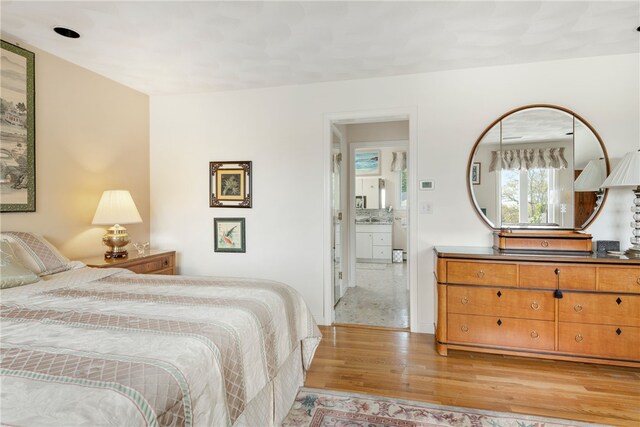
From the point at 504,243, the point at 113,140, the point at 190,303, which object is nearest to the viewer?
the point at 190,303

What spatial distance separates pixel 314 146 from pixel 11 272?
252 cm

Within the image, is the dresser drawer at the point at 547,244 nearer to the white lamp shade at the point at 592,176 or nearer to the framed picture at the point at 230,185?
the white lamp shade at the point at 592,176

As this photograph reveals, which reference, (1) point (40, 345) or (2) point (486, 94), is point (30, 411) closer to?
(1) point (40, 345)

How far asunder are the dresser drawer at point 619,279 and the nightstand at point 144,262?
12.3 feet

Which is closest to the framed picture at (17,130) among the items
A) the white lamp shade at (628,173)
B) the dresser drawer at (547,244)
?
the dresser drawer at (547,244)

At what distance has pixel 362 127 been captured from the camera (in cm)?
474

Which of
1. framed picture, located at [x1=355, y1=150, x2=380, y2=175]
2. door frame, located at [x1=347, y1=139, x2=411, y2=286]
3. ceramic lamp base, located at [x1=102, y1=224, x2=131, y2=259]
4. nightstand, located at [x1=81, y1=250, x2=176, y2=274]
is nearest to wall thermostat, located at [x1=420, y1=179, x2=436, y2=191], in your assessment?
door frame, located at [x1=347, y1=139, x2=411, y2=286]

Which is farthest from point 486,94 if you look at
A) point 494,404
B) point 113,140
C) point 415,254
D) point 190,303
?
point 113,140

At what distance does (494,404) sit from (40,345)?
2.31 m

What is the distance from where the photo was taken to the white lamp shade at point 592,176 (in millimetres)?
2789

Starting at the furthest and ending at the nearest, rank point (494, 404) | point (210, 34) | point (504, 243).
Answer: point (504, 243), point (210, 34), point (494, 404)

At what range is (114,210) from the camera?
2977mm

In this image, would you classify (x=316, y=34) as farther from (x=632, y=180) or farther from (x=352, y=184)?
(x=352, y=184)

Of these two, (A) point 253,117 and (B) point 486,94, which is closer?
(B) point 486,94
